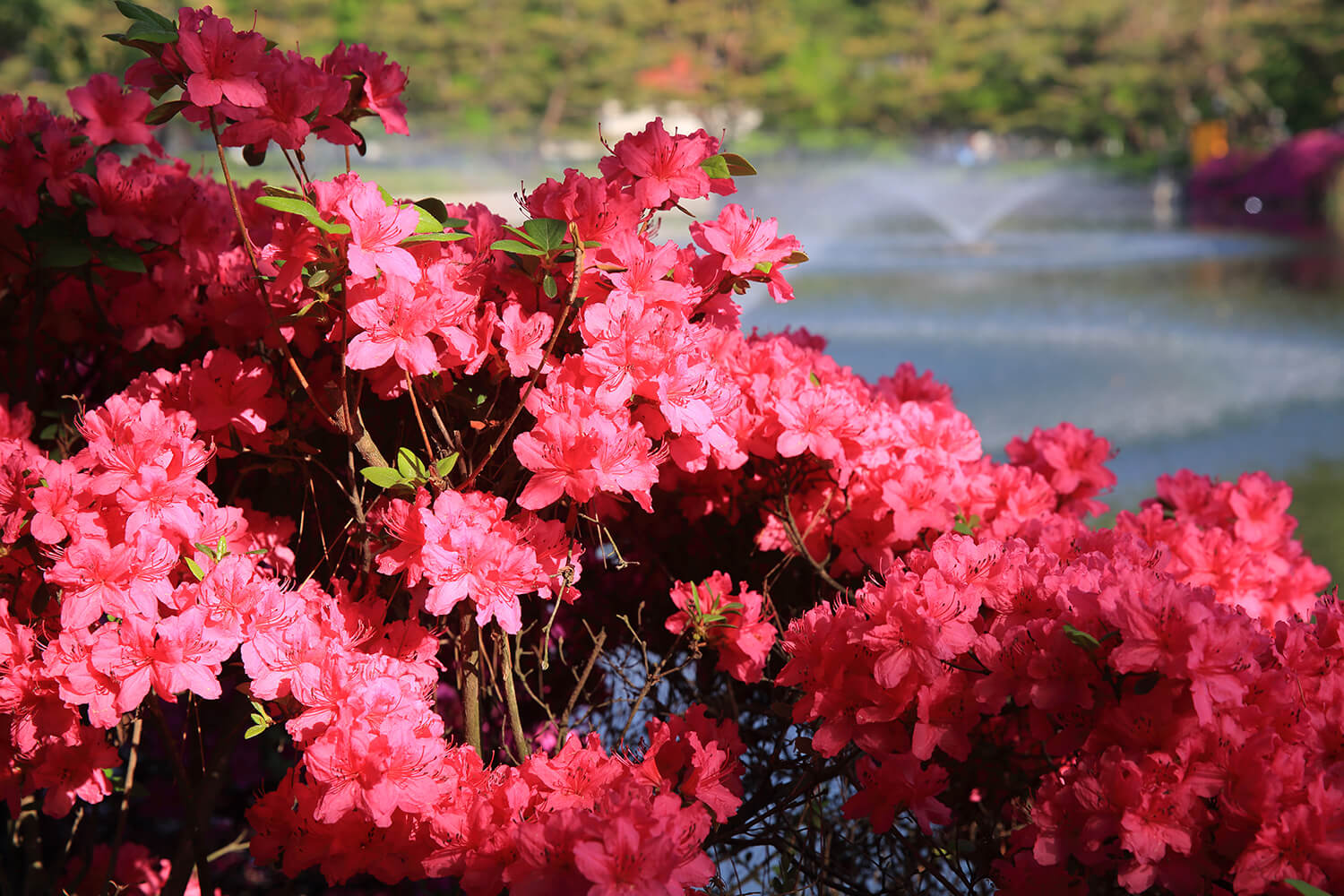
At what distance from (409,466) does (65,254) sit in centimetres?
50

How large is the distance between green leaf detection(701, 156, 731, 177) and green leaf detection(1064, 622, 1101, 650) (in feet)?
1.57

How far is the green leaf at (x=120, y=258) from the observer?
1140 millimetres

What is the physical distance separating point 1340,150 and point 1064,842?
1329 cm

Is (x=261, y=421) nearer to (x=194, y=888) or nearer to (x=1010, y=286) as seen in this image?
(x=194, y=888)

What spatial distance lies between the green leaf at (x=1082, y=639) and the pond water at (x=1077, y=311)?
494 centimetres

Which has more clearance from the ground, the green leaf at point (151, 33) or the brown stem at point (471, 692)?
the green leaf at point (151, 33)

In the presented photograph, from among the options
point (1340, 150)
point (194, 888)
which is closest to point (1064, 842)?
point (194, 888)

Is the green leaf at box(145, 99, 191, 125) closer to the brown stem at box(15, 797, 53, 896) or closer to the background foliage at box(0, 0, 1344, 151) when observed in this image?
the brown stem at box(15, 797, 53, 896)

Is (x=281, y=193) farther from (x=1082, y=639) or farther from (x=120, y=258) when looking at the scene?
(x=1082, y=639)

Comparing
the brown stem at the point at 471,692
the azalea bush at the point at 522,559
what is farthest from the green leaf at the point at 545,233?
the brown stem at the point at 471,692

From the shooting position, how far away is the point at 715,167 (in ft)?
3.23

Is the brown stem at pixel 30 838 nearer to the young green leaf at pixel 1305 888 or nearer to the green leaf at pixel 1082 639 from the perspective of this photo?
the green leaf at pixel 1082 639

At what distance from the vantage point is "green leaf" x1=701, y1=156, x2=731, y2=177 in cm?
98

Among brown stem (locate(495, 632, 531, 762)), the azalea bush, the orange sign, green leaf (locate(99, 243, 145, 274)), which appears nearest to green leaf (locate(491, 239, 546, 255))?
the azalea bush
